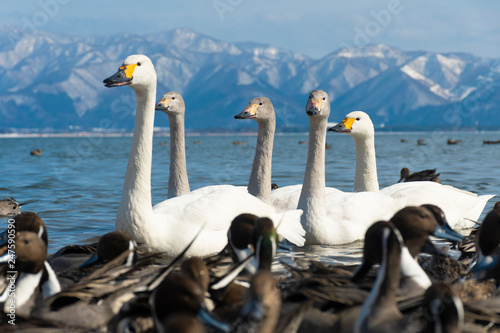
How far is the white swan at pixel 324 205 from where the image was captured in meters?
8.64

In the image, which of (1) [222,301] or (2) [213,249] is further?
(2) [213,249]

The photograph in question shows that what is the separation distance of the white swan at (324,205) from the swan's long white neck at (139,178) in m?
2.36

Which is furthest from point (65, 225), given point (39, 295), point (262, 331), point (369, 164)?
point (262, 331)

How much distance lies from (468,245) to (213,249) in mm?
2820

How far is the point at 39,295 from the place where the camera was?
15.4 feet

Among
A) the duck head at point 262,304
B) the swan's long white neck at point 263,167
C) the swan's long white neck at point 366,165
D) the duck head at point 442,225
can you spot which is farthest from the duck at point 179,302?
the swan's long white neck at point 366,165

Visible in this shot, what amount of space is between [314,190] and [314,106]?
1.15 metres

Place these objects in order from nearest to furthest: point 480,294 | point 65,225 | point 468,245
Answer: point 480,294 < point 468,245 < point 65,225

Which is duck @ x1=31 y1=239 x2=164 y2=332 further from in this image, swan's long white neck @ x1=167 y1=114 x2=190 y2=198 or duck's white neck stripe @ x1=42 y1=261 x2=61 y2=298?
swan's long white neck @ x1=167 y1=114 x2=190 y2=198

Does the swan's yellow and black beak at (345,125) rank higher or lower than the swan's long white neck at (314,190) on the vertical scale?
higher

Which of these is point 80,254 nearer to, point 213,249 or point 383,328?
point 213,249

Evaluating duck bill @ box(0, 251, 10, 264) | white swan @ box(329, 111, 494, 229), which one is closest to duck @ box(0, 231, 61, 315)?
duck bill @ box(0, 251, 10, 264)

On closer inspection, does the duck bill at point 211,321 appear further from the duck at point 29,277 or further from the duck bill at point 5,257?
the duck bill at point 5,257

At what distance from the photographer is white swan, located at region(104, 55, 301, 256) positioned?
7.07 metres
